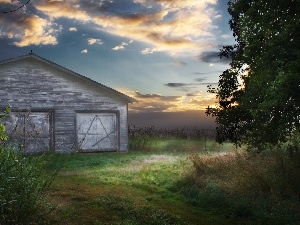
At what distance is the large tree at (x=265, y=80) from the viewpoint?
31.6ft

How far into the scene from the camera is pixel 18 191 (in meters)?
6.17

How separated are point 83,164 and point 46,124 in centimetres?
651

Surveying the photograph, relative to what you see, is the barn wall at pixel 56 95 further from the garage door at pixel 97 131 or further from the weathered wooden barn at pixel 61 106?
the garage door at pixel 97 131

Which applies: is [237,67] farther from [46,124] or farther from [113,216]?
[46,124]

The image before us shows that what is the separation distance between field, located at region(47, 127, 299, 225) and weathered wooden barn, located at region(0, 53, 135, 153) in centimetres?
894

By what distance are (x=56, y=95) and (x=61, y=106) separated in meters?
0.71

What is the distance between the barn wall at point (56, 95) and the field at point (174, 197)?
910 cm

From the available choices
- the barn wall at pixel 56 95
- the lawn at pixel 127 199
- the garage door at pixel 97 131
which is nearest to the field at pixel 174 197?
the lawn at pixel 127 199

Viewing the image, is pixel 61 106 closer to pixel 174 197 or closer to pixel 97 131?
pixel 97 131

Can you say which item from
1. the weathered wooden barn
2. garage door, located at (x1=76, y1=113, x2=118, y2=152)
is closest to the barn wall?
the weathered wooden barn

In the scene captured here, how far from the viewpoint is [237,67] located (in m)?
12.8

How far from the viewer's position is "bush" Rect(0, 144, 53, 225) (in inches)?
230

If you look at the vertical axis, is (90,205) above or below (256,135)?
below

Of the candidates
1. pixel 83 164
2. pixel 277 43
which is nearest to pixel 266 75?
pixel 277 43
